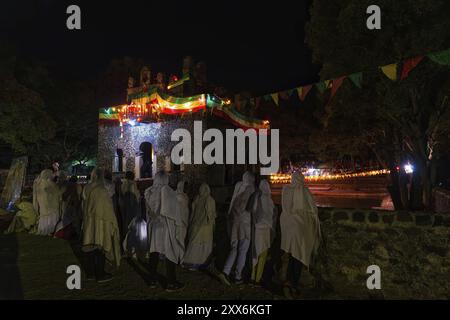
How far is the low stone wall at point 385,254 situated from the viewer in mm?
4840

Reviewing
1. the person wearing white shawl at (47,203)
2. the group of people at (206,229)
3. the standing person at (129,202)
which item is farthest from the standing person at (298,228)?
the person wearing white shawl at (47,203)

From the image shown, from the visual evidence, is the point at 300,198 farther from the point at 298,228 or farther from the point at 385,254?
the point at 385,254

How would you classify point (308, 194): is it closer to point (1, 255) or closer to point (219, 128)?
point (1, 255)

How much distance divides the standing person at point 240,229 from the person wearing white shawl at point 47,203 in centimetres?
556

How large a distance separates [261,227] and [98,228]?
253 centimetres

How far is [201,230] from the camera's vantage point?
588 cm

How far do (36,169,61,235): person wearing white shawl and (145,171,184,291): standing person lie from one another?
189 inches

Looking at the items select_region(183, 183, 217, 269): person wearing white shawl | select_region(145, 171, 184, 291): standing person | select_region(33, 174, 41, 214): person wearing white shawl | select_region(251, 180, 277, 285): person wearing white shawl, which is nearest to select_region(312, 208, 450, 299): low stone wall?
select_region(251, 180, 277, 285): person wearing white shawl

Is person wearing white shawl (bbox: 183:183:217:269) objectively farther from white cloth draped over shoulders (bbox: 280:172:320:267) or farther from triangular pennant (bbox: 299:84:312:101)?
triangular pennant (bbox: 299:84:312:101)

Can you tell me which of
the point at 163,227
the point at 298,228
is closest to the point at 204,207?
the point at 163,227

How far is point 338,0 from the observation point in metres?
9.23

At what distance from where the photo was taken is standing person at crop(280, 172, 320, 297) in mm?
5145

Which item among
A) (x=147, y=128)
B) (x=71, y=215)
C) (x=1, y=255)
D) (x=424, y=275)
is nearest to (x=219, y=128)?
(x=147, y=128)
